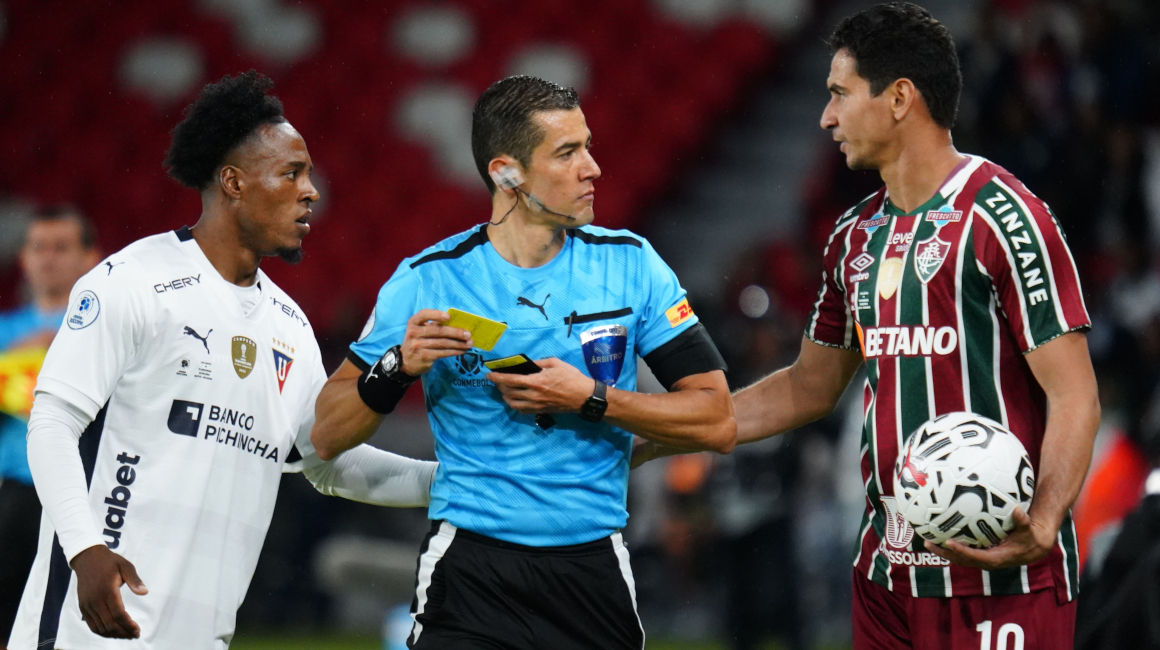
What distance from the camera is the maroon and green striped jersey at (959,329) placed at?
11.0ft

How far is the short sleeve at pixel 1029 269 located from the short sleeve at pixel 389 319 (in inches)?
61.4

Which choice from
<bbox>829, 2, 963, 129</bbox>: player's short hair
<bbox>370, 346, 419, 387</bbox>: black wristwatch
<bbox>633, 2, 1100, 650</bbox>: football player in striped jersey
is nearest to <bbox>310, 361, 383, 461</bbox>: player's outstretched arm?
<bbox>370, 346, 419, 387</bbox>: black wristwatch

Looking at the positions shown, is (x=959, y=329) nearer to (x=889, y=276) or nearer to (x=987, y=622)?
(x=889, y=276)

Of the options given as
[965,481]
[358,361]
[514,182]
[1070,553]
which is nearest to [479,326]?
[358,361]

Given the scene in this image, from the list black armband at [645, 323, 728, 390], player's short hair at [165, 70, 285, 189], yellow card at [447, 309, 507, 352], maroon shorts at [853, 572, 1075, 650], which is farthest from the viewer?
player's short hair at [165, 70, 285, 189]

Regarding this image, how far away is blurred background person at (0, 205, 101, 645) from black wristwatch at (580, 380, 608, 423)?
9.73 feet

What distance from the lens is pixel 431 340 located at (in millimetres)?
3312

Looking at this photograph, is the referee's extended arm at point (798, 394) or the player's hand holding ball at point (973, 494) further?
the referee's extended arm at point (798, 394)

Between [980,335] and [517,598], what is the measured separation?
143cm

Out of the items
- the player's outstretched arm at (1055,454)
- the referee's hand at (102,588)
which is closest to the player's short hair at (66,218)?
the referee's hand at (102,588)

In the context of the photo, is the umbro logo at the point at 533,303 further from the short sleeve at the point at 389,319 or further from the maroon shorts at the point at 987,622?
the maroon shorts at the point at 987,622

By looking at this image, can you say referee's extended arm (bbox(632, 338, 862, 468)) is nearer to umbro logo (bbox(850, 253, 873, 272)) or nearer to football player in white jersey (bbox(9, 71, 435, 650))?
umbro logo (bbox(850, 253, 873, 272))

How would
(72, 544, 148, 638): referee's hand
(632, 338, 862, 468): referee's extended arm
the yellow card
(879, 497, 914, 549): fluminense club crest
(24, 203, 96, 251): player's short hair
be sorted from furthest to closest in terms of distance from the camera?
(24, 203, 96, 251): player's short hair, (632, 338, 862, 468): referee's extended arm, (879, 497, 914, 549): fluminense club crest, the yellow card, (72, 544, 148, 638): referee's hand

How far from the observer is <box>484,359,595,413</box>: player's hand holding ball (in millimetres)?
3336
